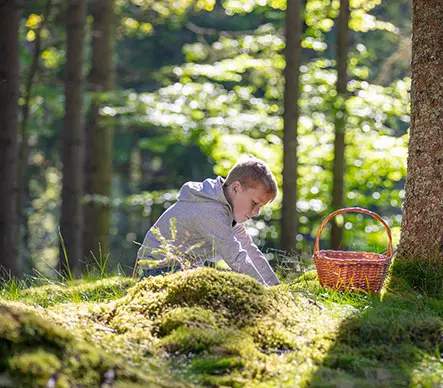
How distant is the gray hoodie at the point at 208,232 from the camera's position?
453 centimetres

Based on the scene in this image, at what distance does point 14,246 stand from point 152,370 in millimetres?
6936

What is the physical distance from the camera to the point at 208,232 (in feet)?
15.1

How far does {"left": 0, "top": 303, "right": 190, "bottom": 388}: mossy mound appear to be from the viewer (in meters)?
2.21

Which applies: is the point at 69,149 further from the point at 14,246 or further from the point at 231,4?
the point at 231,4

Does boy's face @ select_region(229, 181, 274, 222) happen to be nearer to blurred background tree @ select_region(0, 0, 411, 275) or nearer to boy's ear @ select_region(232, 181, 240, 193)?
boy's ear @ select_region(232, 181, 240, 193)

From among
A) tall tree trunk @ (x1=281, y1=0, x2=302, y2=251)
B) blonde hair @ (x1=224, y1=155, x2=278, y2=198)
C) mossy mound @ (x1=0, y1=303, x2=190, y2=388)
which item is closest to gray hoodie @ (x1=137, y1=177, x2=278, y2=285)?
blonde hair @ (x1=224, y1=155, x2=278, y2=198)

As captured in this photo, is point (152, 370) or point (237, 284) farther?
point (237, 284)

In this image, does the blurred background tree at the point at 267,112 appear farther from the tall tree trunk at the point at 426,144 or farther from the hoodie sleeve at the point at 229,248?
the hoodie sleeve at the point at 229,248

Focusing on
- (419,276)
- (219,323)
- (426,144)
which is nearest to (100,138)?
(426,144)

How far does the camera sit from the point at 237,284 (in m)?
3.68

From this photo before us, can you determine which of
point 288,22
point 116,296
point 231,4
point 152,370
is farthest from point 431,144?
point 231,4

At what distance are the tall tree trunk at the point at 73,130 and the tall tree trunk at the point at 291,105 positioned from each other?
3.66m

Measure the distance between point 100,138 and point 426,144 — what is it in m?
8.41

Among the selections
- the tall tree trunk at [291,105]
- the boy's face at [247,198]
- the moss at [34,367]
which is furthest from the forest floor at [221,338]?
the tall tree trunk at [291,105]
